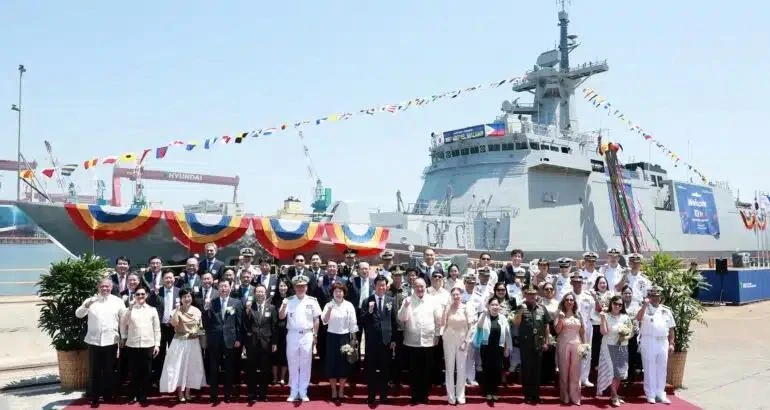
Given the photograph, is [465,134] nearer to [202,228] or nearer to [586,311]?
[202,228]

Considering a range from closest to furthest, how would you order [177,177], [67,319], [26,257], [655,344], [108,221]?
[655,344], [67,319], [108,221], [26,257], [177,177]

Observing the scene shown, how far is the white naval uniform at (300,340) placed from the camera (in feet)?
21.2

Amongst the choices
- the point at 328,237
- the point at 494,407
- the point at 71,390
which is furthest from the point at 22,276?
the point at 494,407

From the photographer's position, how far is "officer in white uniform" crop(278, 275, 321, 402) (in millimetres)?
6477

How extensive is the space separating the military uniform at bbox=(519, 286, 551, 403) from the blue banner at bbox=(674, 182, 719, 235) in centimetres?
2855

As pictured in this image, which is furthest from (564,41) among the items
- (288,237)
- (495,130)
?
(288,237)

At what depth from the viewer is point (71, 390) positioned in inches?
276

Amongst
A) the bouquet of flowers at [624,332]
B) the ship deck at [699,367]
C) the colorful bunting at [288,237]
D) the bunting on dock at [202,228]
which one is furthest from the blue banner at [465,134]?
the bouquet of flowers at [624,332]

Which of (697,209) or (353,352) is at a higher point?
(697,209)

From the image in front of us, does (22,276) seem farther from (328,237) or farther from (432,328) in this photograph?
(432,328)

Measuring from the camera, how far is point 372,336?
6.57m

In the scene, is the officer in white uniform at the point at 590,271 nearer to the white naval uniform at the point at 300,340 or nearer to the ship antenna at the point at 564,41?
the white naval uniform at the point at 300,340

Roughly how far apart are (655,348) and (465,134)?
1810 cm

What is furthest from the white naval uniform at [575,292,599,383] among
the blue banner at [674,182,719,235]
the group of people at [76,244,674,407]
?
the blue banner at [674,182,719,235]
